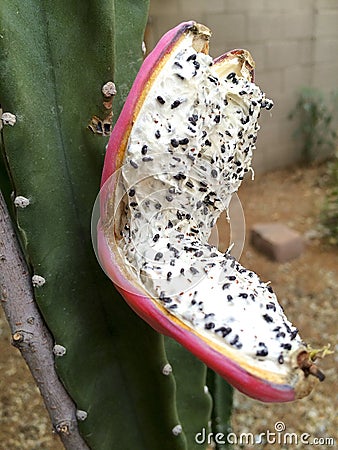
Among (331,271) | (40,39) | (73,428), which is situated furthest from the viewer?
(331,271)

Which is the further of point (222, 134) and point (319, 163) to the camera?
point (319, 163)

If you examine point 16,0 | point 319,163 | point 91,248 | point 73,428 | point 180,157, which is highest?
point 16,0

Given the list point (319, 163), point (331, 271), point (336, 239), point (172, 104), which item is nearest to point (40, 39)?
point (172, 104)

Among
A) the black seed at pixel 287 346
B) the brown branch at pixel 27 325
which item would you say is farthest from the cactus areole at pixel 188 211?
the brown branch at pixel 27 325

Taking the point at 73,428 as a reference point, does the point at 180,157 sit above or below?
above

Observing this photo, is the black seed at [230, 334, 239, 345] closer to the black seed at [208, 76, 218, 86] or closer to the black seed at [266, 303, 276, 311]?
the black seed at [266, 303, 276, 311]

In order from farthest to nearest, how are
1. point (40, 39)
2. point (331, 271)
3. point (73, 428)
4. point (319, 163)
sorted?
point (319, 163), point (331, 271), point (73, 428), point (40, 39)

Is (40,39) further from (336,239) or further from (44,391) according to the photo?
(336,239)

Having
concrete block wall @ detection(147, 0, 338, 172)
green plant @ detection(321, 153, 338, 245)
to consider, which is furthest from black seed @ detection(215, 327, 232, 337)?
concrete block wall @ detection(147, 0, 338, 172)
